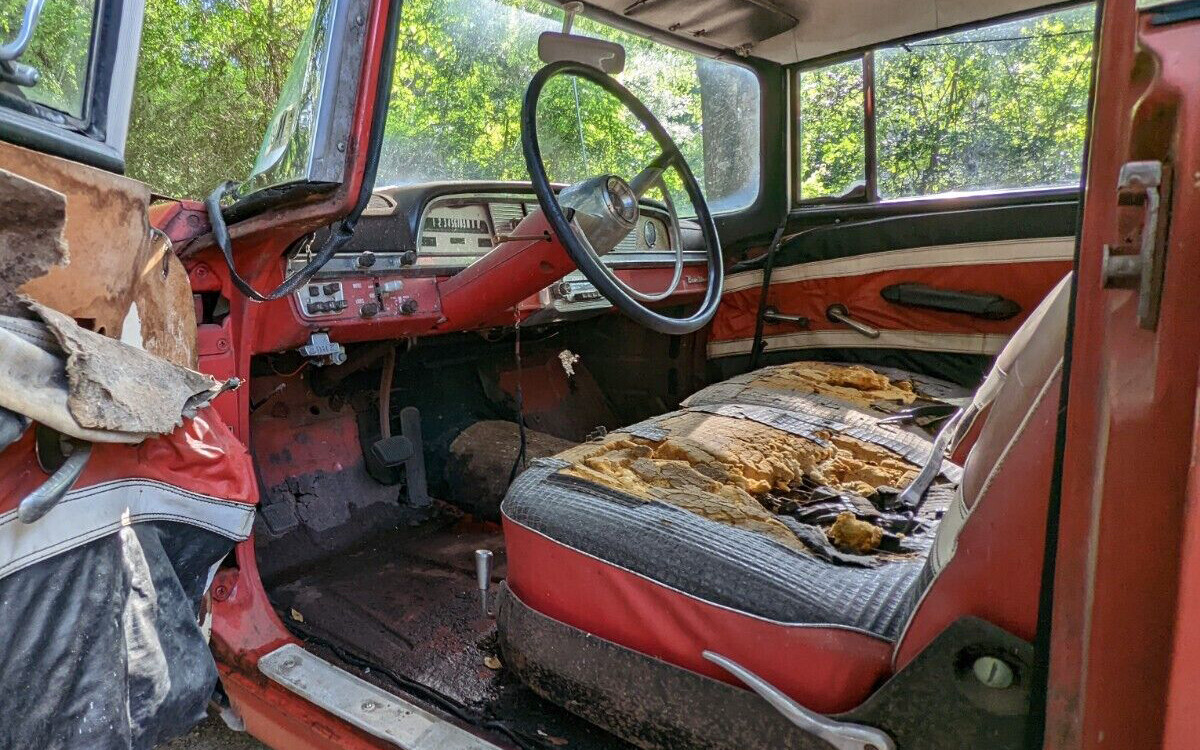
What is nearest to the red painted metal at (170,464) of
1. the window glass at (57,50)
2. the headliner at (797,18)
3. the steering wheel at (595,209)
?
the window glass at (57,50)

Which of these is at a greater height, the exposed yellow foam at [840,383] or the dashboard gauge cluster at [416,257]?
the dashboard gauge cluster at [416,257]

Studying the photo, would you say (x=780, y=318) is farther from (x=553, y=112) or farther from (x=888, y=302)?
(x=553, y=112)

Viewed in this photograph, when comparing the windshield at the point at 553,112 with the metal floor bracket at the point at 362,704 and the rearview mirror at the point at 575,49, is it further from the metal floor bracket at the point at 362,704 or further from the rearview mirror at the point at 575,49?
the metal floor bracket at the point at 362,704

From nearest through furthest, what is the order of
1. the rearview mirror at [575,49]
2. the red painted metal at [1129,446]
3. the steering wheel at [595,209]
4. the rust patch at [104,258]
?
the red painted metal at [1129,446]
the rust patch at [104,258]
the steering wheel at [595,209]
the rearview mirror at [575,49]

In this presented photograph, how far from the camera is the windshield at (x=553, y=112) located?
2.18 metres

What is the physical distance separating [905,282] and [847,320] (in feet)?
0.73

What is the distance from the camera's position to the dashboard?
1805 millimetres

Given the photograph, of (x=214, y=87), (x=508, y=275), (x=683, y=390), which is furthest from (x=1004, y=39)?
(x=214, y=87)

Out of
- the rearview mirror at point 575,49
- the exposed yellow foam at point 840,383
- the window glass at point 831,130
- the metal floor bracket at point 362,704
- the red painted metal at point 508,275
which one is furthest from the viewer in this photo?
the window glass at point 831,130

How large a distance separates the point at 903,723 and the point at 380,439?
194 cm


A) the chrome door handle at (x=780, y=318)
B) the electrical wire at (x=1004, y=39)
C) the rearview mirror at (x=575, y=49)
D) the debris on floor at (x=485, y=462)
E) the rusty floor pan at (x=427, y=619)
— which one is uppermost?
the electrical wire at (x=1004, y=39)

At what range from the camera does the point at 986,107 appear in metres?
→ 2.34

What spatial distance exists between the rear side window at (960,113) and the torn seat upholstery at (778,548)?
131 cm

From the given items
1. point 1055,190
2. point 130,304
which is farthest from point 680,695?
point 1055,190
